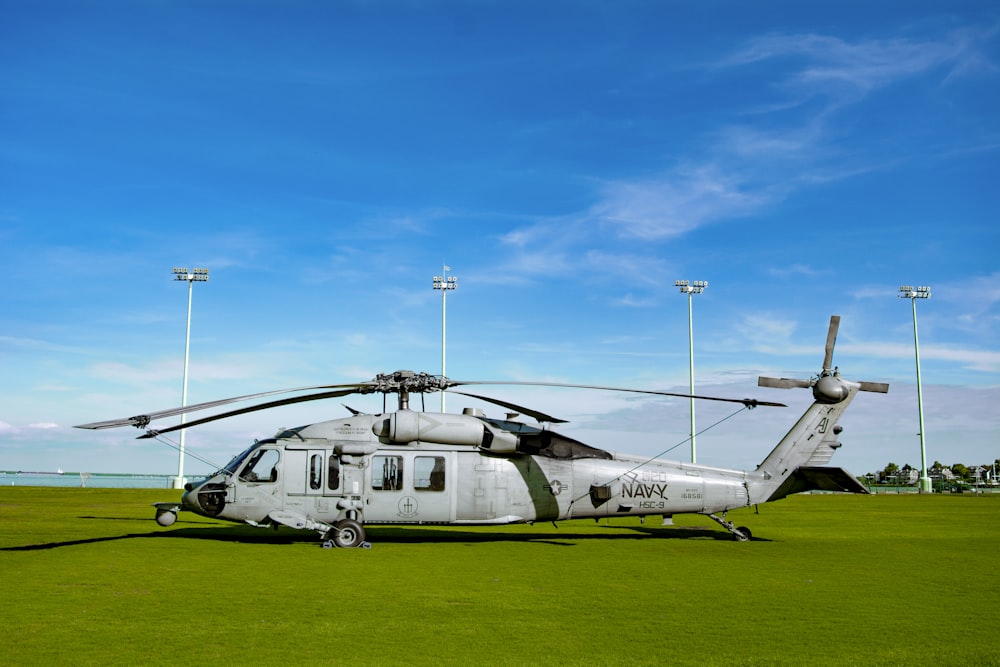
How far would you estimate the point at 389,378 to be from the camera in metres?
21.0

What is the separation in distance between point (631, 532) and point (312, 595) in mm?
15093

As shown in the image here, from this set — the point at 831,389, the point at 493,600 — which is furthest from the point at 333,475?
the point at 831,389

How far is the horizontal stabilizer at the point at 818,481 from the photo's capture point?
73.9ft

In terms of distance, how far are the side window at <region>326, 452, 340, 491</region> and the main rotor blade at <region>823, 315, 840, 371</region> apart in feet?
48.0

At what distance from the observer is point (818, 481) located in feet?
76.6

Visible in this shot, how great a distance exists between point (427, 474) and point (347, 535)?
2.67 meters

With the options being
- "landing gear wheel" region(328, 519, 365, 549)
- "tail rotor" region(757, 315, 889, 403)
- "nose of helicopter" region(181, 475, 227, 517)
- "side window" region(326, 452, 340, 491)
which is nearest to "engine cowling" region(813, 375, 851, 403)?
"tail rotor" region(757, 315, 889, 403)

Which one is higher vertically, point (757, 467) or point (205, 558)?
point (757, 467)

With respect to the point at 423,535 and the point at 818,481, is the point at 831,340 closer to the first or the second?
the point at 818,481

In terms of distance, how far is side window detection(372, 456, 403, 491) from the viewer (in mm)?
21734

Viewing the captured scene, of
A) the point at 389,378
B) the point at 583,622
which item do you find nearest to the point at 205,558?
the point at 389,378

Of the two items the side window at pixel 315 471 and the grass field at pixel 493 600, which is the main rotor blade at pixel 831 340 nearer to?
the grass field at pixel 493 600

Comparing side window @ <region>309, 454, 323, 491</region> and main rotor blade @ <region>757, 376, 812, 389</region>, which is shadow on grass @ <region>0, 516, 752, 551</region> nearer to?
side window @ <region>309, 454, 323, 491</region>

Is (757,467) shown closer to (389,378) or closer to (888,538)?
(888,538)
